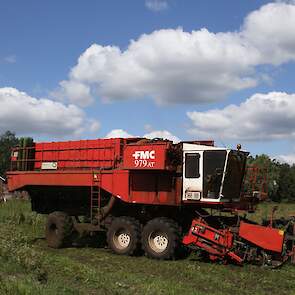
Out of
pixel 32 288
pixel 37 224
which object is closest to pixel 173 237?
pixel 32 288

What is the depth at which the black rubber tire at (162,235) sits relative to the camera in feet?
43.0

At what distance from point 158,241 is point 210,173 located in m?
2.27

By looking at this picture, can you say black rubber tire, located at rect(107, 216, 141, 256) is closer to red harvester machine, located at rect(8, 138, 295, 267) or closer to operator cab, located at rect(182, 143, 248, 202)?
red harvester machine, located at rect(8, 138, 295, 267)

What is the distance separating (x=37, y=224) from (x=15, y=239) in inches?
195

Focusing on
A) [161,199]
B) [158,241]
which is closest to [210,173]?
[161,199]

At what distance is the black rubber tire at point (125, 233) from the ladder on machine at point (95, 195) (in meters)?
0.84

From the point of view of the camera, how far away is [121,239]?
572 inches

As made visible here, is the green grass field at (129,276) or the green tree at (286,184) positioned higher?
the green tree at (286,184)

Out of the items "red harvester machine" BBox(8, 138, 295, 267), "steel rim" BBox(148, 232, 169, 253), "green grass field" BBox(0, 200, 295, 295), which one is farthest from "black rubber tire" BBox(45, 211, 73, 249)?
"steel rim" BBox(148, 232, 169, 253)

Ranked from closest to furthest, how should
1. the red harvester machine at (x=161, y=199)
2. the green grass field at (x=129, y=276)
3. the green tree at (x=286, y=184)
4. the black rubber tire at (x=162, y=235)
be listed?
the green grass field at (x=129, y=276) < the red harvester machine at (x=161, y=199) < the black rubber tire at (x=162, y=235) < the green tree at (x=286, y=184)

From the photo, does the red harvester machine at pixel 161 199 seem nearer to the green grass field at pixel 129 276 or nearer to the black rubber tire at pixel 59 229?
the black rubber tire at pixel 59 229

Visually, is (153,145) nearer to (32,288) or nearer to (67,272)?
(67,272)

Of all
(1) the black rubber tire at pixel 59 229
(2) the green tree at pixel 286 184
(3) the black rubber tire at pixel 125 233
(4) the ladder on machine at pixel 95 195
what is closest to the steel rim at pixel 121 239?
(3) the black rubber tire at pixel 125 233

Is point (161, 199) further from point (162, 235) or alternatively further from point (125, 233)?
point (125, 233)
